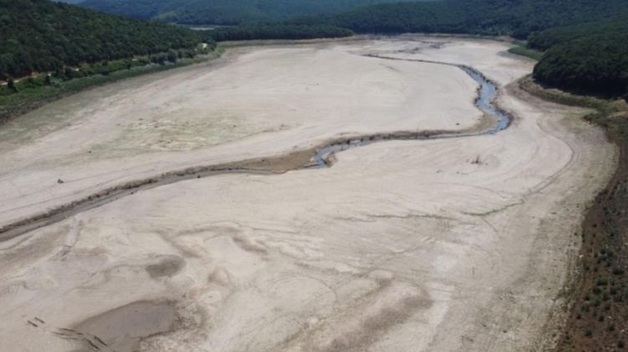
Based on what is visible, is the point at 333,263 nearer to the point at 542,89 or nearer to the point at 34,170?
the point at 34,170

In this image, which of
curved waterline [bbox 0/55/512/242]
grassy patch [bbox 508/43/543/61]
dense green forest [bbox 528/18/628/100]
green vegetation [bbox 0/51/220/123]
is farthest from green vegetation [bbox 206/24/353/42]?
curved waterline [bbox 0/55/512/242]

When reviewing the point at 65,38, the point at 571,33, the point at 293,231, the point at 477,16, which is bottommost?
the point at 293,231

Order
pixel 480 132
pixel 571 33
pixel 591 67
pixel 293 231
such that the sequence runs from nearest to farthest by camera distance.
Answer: pixel 293 231, pixel 480 132, pixel 591 67, pixel 571 33

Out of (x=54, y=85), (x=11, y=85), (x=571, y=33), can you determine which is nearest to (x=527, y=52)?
(x=571, y=33)

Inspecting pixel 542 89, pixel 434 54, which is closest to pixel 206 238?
pixel 542 89

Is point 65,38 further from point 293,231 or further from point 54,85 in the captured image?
point 293,231

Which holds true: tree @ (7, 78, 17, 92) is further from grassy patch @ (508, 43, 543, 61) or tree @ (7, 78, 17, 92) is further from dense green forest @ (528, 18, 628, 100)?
grassy patch @ (508, 43, 543, 61)
